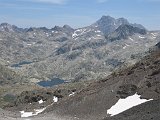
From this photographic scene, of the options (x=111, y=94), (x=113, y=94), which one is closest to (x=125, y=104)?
(x=113, y=94)

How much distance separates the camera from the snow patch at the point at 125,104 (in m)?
65.8

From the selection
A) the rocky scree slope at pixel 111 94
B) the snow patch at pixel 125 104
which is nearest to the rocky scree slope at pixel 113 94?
the rocky scree slope at pixel 111 94

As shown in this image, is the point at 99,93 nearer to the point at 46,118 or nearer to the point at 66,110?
the point at 66,110

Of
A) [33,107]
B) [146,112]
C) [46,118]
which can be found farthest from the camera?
[33,107]

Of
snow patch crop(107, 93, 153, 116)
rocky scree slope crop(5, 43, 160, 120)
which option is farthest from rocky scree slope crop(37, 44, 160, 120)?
snow patch crop(107, 93, 153, 116)

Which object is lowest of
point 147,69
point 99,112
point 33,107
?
point 33,107

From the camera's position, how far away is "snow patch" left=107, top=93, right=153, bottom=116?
216 feet

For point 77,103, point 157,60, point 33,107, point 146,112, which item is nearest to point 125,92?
point 77,103

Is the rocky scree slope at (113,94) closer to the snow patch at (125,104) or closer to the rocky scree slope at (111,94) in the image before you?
the rocky scree slope at (111,94)

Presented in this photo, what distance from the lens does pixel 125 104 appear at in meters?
68.4

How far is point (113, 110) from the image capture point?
67.6 meters

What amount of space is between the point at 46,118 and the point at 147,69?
25.9 meters

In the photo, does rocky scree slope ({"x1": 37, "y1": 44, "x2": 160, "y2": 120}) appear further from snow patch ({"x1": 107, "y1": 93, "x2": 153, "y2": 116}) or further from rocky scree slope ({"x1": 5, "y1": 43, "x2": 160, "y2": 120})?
snow patch ({"x1": 107, "y1": 93, "x2": 153, "y2": 116})

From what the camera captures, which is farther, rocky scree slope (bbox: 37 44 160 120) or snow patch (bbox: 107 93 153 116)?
rocky scree slope (bbox: 37 44 160 120)
